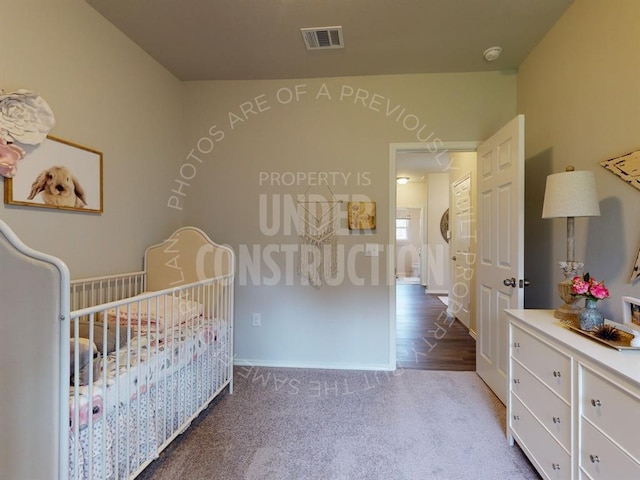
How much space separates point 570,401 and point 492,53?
2.28m

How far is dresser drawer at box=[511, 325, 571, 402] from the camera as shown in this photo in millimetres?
1307

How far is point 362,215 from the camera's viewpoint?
2.77m

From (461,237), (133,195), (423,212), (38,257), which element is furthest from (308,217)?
(423,212)

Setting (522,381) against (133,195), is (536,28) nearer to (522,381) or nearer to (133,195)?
(522,381)

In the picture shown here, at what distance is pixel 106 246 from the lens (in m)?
2.12

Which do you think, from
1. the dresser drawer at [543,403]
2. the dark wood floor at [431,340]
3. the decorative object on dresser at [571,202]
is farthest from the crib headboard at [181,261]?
the decorative object on dresser at [571,202]

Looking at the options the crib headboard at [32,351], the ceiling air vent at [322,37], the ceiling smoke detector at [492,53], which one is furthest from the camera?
the ceiling smoke detector at [492,53]

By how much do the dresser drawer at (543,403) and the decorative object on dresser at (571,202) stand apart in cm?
35

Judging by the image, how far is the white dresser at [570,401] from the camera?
1014 millimetres

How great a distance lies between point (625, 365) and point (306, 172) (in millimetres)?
2336

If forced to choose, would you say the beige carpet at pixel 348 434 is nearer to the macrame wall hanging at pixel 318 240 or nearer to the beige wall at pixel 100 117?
the macrame wall hanging at pixel 318 240

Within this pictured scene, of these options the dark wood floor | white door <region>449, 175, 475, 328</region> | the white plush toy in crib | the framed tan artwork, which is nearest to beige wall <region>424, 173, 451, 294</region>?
the dark wood floor

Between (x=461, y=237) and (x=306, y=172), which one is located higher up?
(x=306, y=172)

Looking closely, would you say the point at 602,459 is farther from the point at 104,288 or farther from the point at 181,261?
the point at 104,288
